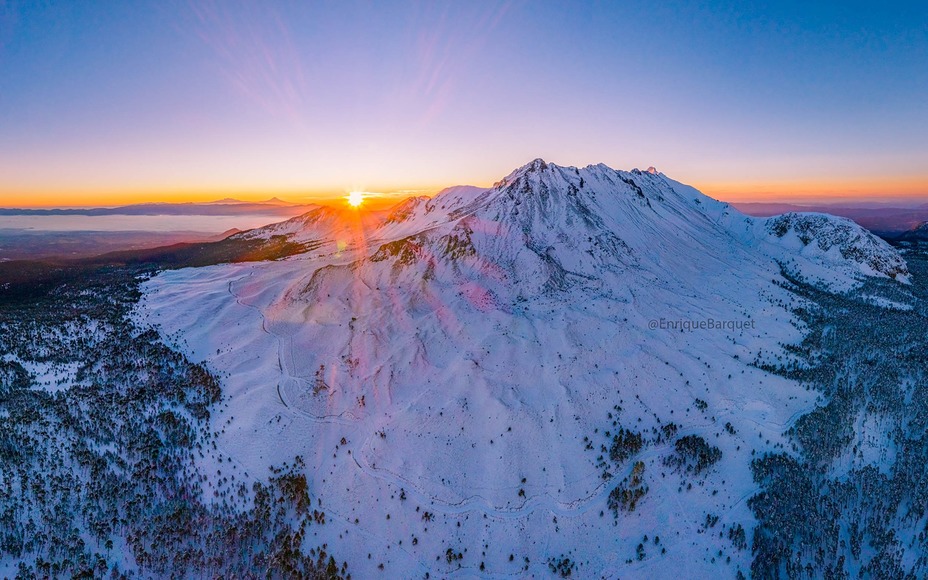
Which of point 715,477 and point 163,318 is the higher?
point 163,318

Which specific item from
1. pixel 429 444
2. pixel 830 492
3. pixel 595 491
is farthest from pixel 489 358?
pixel 830 492

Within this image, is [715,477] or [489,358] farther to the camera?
[489,358]

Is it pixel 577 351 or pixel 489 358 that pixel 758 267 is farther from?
pixel 489 358

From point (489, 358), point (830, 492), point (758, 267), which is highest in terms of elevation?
point (758, 267)

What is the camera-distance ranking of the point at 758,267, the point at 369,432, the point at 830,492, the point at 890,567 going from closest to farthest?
the point at 890,567 < the point at 830,492 < the point at 369,432 < the point at 758,267

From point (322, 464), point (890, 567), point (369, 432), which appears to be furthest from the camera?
point (369, 432)

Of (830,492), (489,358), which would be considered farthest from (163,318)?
(830,492)
